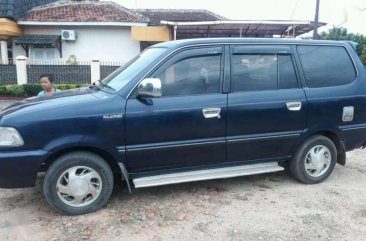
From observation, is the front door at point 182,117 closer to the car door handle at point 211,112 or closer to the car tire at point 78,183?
the car door handle at point 211,112

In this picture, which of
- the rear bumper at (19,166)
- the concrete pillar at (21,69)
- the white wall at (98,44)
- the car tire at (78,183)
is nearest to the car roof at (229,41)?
the car tire at (78,183)

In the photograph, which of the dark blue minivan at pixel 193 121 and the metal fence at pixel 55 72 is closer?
the dark blue minivan at pixel 193 121

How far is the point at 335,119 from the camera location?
4.71 metres

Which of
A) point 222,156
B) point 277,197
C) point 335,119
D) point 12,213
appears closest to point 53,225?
point 12,213

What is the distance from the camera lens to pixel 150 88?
3.74 meters

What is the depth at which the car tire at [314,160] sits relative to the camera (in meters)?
4.69

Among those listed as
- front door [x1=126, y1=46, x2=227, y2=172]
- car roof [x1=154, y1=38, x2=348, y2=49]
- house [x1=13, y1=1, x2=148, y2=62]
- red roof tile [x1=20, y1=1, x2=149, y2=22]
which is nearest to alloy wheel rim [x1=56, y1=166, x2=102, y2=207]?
front door [x1=126, y1=46, x2=227, y2=172]

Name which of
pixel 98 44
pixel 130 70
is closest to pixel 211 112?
pixel 130 70

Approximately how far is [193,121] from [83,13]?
19673mm

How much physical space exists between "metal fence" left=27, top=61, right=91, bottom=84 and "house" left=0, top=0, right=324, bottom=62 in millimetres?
3876

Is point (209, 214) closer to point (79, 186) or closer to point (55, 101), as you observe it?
point (79, 186)

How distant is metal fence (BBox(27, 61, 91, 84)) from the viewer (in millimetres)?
16453

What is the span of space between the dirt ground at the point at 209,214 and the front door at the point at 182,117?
486 millimetres

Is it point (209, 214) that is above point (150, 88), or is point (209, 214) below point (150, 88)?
below
